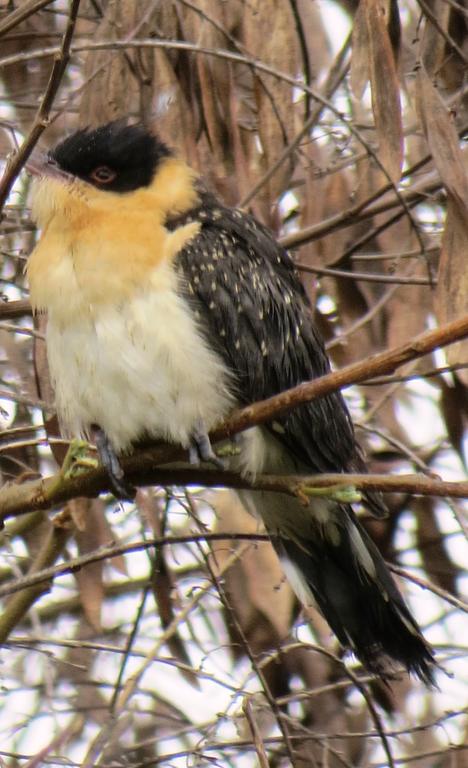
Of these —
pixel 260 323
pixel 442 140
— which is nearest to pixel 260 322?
pixel 260 323

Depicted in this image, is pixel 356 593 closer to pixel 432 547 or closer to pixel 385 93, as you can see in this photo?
pixel 432 547

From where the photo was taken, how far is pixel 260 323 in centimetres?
306

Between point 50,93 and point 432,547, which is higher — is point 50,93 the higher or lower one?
the higher one

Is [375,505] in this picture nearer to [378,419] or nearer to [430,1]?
[378,419]

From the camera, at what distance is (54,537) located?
3309mm

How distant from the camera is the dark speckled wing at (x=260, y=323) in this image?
2.99 metres

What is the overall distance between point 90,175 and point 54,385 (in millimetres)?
545

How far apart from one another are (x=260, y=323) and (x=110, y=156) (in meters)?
0.60

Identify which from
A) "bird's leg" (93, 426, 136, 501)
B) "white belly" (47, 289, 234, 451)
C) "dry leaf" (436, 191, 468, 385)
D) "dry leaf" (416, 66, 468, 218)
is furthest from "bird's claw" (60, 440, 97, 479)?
"dry leaf" (416, 66, 468, 218)

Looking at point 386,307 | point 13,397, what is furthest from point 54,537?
point 386,307

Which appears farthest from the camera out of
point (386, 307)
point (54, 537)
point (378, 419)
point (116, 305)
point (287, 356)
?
point (378, 419)

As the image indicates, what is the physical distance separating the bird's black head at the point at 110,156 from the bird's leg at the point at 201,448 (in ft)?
2.35

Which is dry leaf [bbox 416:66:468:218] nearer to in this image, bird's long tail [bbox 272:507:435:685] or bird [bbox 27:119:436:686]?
bird [bbox 27:119:436:686]

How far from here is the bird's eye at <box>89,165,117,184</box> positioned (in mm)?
3248
